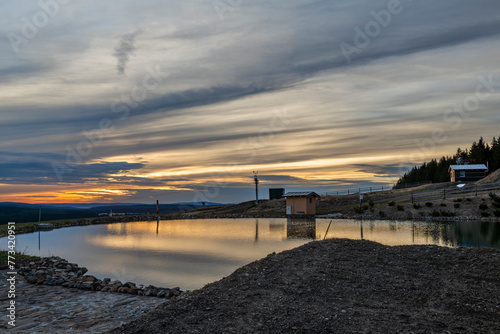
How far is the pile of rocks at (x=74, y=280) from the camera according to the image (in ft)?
43.1

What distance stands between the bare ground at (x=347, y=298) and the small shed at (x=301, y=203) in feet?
125

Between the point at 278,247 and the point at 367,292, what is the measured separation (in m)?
13.1

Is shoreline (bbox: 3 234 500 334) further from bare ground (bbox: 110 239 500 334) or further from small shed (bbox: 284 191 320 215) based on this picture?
small shed (bbox: 284 191 320 215)

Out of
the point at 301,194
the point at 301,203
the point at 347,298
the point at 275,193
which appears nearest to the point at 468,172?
the point at 275,193

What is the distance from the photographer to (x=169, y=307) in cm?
981

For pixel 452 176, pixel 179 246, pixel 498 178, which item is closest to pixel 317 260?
pixel 179 246

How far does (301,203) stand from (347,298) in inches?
1711

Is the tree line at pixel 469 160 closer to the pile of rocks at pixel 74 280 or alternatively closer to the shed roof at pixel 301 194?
the shed roof at pixel 301 194

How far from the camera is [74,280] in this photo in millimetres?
15180

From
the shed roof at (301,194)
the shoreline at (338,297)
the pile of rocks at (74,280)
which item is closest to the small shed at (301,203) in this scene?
the shed roof at (301,194)

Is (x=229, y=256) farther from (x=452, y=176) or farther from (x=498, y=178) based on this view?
(x=452, y=176)

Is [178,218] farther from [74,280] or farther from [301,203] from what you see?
[74,280]

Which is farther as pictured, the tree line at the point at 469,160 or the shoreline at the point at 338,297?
the tree line at the point at 469,160

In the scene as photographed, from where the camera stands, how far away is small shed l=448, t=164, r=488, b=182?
242 ft
